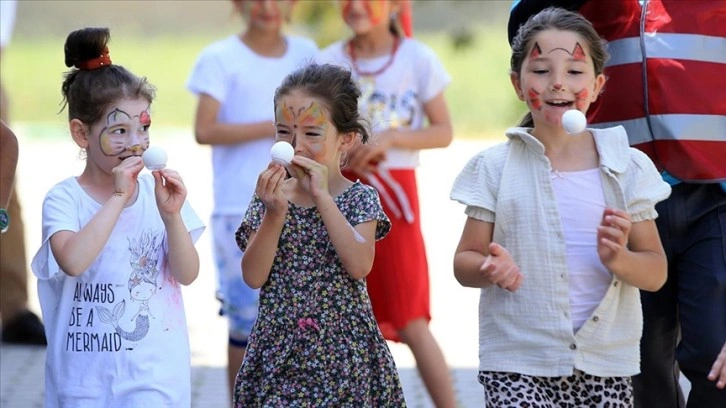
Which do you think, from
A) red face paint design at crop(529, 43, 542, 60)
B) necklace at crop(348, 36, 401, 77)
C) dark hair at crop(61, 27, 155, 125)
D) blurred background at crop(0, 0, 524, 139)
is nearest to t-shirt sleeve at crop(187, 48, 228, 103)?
necklace at crop(348, 36, 401, 77)

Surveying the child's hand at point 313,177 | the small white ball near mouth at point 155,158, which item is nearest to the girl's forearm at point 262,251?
the child's hand at point 313,177

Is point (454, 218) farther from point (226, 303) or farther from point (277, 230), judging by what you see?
point (277, 230)

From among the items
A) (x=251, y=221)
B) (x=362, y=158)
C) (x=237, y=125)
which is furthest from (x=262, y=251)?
(x=237, y=125)

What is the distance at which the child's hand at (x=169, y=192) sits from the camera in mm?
3934

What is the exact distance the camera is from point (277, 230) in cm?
396

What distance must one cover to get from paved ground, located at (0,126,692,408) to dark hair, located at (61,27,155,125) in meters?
0.20

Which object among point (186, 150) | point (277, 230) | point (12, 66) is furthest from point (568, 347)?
point (12, 66)

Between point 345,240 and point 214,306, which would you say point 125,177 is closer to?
point 345,240

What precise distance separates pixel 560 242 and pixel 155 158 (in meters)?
1.23

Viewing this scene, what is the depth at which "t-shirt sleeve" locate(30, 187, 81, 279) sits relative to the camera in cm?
396

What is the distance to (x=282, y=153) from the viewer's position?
153 inches

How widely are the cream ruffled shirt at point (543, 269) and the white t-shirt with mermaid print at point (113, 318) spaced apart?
951 mm

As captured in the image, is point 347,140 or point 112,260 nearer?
point 112,260

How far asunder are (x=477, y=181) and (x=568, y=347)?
0.58 metres
